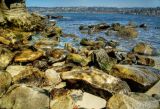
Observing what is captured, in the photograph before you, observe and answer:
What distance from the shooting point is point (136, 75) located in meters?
10.1

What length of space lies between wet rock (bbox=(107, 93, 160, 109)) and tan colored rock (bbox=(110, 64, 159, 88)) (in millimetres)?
1940

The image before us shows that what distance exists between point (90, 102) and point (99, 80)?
0.94m

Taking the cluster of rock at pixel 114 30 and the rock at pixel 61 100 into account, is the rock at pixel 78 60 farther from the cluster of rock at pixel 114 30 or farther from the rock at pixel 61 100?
the cluster of rock at pixel 114 30

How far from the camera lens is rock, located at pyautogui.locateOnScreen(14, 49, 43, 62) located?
11.7m

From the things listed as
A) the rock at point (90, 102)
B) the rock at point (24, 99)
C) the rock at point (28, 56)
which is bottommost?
the rock at point (90, 102)

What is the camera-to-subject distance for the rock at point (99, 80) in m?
9.13

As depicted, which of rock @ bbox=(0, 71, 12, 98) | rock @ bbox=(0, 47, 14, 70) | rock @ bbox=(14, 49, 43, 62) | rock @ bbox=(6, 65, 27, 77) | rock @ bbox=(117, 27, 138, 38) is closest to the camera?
rock @ bbox=(0, 71, 12, 98)

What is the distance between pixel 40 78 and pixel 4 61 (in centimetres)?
164

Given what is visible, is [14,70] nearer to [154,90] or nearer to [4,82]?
[4,82]

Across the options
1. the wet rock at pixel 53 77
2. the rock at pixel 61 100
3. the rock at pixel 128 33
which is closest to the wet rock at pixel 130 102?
the rock at pixel 61 100

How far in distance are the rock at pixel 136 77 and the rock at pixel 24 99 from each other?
3.36 meters

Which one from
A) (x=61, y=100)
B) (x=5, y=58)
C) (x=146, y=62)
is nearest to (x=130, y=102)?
(x=61, y=100)

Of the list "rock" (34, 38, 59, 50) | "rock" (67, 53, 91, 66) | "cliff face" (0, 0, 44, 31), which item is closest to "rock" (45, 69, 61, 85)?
"rock" (67, 53, 91, 66)

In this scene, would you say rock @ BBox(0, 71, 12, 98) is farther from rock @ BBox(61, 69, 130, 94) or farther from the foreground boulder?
rock @ BBox(61, 69, 130, 94)
